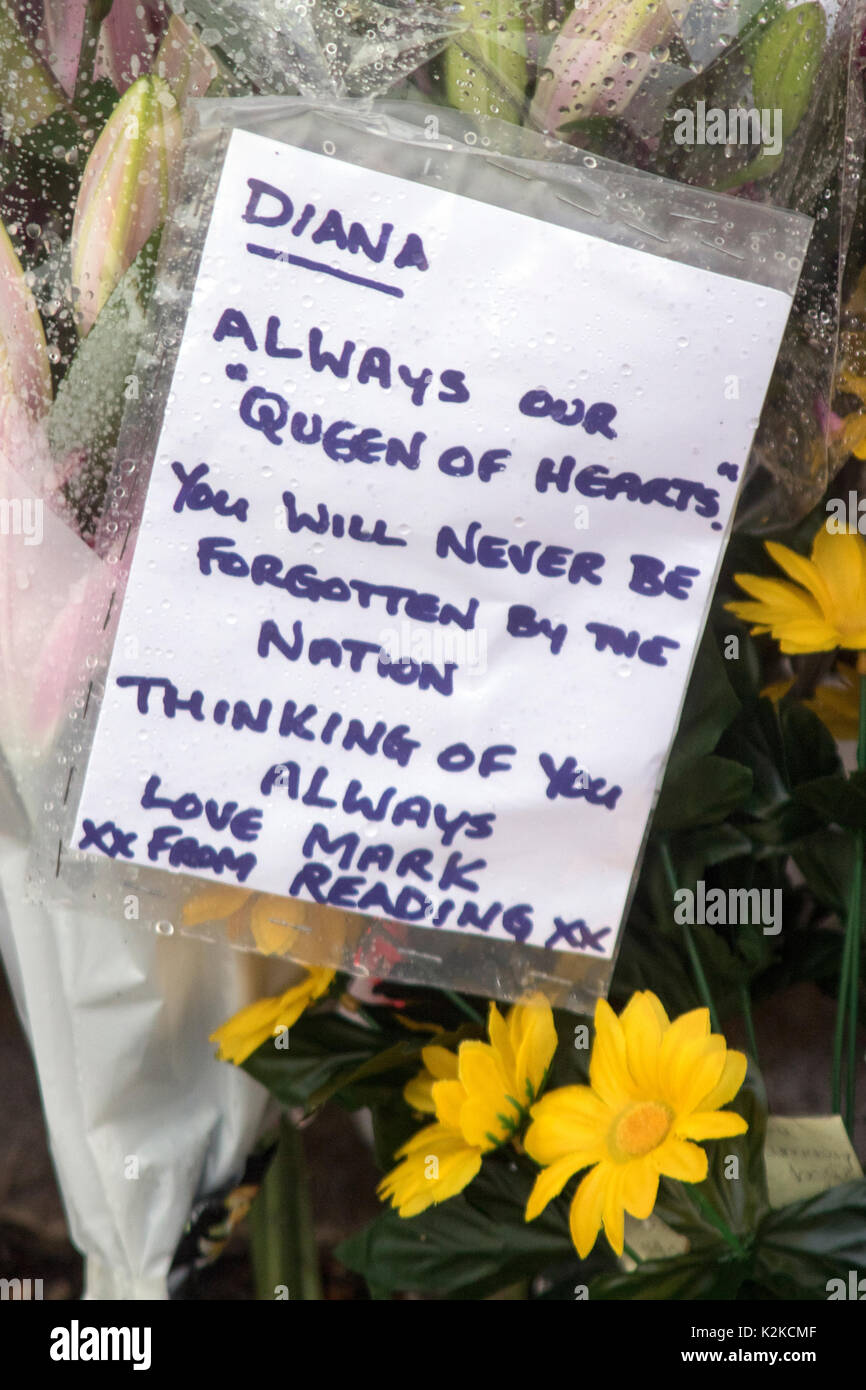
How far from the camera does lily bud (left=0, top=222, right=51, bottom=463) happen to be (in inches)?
20.7

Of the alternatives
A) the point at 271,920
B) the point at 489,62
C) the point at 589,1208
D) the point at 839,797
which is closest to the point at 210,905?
the point at 271,920

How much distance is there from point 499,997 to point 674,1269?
0.18 m

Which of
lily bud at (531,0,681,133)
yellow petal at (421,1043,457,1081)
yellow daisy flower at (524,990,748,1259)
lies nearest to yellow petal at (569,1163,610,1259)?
yellow daisy flower at (524,990,748,1259)

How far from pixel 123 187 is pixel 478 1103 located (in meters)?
0.50

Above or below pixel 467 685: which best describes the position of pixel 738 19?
above

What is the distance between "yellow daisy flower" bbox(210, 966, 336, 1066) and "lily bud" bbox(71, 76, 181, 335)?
0.39m

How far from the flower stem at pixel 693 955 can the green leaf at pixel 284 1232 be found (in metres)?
0.33

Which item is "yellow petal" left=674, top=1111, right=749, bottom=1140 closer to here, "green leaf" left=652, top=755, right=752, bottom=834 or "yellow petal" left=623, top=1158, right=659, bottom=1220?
"yellow petal" left=623, top=1158, right=659, bottom=1220

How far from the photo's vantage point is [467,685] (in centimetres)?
55

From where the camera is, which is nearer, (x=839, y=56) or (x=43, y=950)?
(x=839, y=56)
